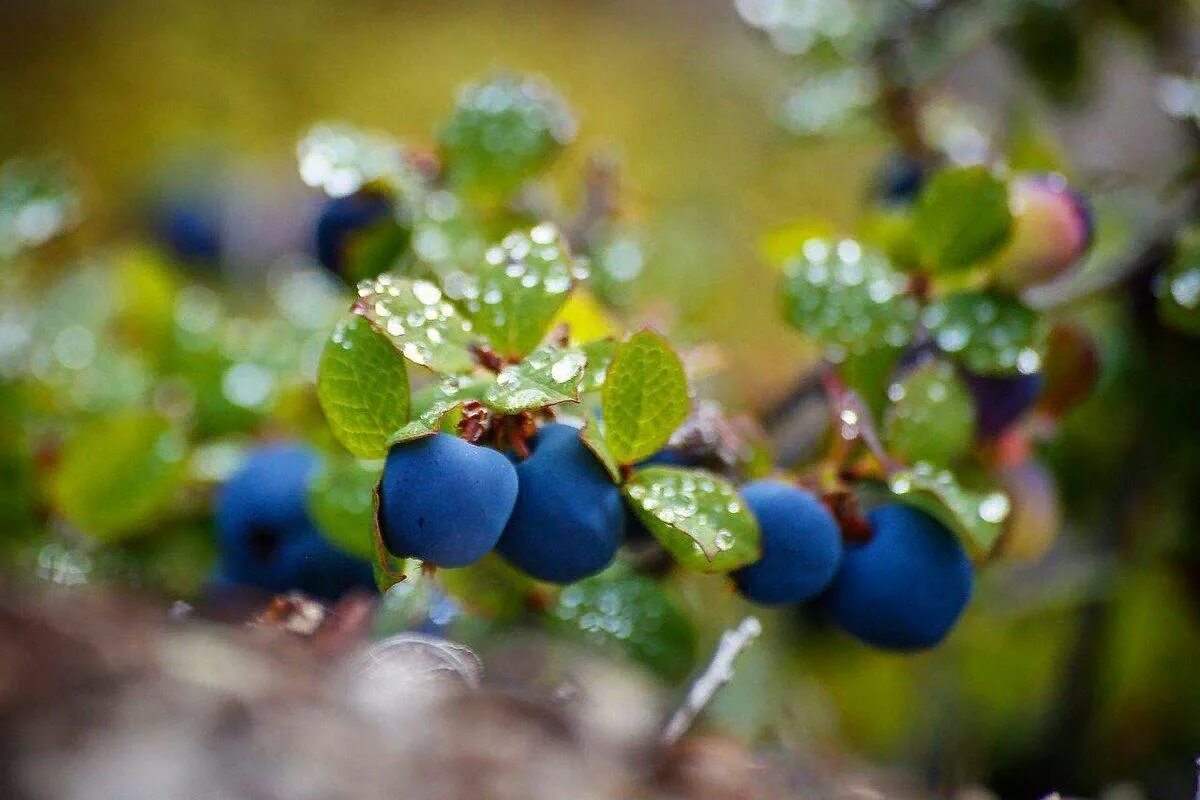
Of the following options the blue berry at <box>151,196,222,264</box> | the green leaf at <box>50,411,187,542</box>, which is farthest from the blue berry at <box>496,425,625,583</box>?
the blue berry at <box>151,196,222,264</box>

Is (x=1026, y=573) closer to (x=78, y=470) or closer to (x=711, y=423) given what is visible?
(x=711, y=423)

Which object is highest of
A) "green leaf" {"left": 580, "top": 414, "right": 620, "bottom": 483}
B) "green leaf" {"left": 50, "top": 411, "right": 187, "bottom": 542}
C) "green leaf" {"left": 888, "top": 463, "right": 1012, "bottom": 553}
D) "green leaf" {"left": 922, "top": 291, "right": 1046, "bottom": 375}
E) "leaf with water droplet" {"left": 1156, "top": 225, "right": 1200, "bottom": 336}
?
"leaf with water droplet" {"left": 1156, "top": 225, "right": 1200, "bottom": 336}

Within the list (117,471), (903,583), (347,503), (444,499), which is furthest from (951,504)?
(117,471)

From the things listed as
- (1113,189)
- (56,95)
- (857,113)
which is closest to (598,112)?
(56,95)

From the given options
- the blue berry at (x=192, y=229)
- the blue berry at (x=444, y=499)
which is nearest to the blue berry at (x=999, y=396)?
the blue berry at (x=444, y=499)

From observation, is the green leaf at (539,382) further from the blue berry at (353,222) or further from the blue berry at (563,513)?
the blue berry at (353,222)

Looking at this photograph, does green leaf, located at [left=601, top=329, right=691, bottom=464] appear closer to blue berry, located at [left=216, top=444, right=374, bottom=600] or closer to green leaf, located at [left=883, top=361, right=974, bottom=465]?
green leaf, located at [left=883, top=361, right=974, bottom=465]
